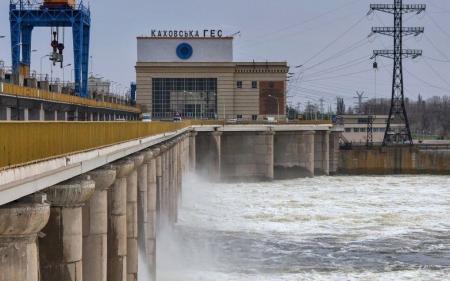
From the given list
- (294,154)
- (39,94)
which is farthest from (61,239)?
(294,154)

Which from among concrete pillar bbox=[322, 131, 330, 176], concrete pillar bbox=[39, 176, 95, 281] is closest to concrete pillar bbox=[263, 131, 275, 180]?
concrete pillar bbox=[322, 131, 330, 176]

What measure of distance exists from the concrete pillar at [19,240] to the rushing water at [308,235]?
2503 cm

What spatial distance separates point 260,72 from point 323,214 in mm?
67900

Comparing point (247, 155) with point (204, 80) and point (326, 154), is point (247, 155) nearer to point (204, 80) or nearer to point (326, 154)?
point (326, 154)

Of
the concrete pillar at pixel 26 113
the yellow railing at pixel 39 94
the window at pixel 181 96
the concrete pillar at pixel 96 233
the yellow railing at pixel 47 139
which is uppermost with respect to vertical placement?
the window at pixel 181 96

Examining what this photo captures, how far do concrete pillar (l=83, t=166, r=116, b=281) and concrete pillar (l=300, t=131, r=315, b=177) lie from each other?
82.6 m

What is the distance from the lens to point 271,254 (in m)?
46.2

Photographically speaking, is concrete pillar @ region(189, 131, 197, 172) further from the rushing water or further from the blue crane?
the blue crane

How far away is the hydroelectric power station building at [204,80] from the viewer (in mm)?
130500

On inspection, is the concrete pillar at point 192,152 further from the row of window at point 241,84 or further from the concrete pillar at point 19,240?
the concrete pillar at point 19,240

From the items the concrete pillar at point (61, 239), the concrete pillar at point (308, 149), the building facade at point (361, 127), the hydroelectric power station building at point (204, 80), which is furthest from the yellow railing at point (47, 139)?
the building facade at point (361, 127)

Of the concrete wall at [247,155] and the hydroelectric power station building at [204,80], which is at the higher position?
the hydroelectric power station building at [204,80]

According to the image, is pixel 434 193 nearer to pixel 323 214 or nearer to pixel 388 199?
pixel 388 199

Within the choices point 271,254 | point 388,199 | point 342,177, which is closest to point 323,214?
point 388,199
